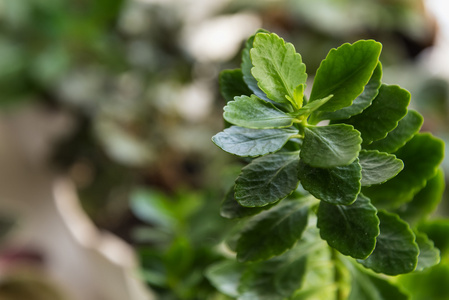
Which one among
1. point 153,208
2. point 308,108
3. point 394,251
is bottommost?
point 153,208

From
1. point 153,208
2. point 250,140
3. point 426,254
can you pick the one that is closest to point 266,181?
point 250,140

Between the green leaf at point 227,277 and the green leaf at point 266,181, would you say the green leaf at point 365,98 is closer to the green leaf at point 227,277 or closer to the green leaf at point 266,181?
the green leaf at point 266,181

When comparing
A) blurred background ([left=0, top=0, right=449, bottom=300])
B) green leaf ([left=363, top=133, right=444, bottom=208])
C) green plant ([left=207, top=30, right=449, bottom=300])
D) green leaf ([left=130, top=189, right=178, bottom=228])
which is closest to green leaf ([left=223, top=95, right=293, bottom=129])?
green plant ([left=207, top=30, right=449, bottom=300])

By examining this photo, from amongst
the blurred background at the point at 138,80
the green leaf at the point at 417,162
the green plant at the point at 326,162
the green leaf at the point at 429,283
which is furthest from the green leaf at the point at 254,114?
the blurred background at the point at 138,80

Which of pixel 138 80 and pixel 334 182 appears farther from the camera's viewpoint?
pixel 138 80

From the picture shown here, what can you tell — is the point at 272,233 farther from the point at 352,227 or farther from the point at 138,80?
the point at 138,80
